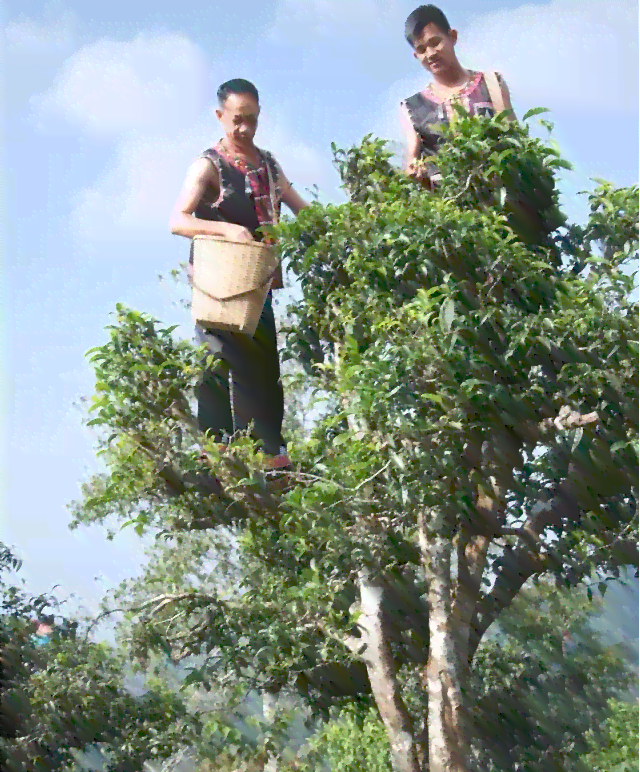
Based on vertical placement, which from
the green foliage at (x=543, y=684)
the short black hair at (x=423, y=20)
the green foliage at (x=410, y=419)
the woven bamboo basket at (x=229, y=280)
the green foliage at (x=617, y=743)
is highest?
the short black hair at (x=423, y=20)

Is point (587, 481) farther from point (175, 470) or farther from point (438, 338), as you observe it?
point (175, 470)

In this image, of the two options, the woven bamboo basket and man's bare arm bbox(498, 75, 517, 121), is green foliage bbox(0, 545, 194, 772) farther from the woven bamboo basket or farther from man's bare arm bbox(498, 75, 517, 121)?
man's bare arm bbox(498, 75, 517, 121)

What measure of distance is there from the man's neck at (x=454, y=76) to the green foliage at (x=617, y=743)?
15.3 ft

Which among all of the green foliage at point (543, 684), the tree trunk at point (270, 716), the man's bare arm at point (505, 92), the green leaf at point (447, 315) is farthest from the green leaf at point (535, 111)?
the tree trunk at point (270, 716)

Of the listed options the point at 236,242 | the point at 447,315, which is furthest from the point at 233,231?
the point at 447,315

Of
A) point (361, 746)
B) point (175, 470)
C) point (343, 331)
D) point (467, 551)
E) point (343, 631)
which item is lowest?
point (361, 746)

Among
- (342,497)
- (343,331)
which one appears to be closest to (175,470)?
(342,497)

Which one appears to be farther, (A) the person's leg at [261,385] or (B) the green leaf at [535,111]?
(A) the person's leg at [261,385]

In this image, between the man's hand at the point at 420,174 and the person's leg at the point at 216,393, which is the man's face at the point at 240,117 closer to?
the man's hand at the point at 420,174

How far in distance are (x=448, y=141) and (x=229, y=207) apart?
1.30m

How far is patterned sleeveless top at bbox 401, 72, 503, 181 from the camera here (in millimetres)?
4775

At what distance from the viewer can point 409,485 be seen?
3.69 metres

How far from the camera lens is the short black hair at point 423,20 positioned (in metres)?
4.76

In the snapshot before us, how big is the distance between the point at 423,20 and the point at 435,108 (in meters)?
0.49
